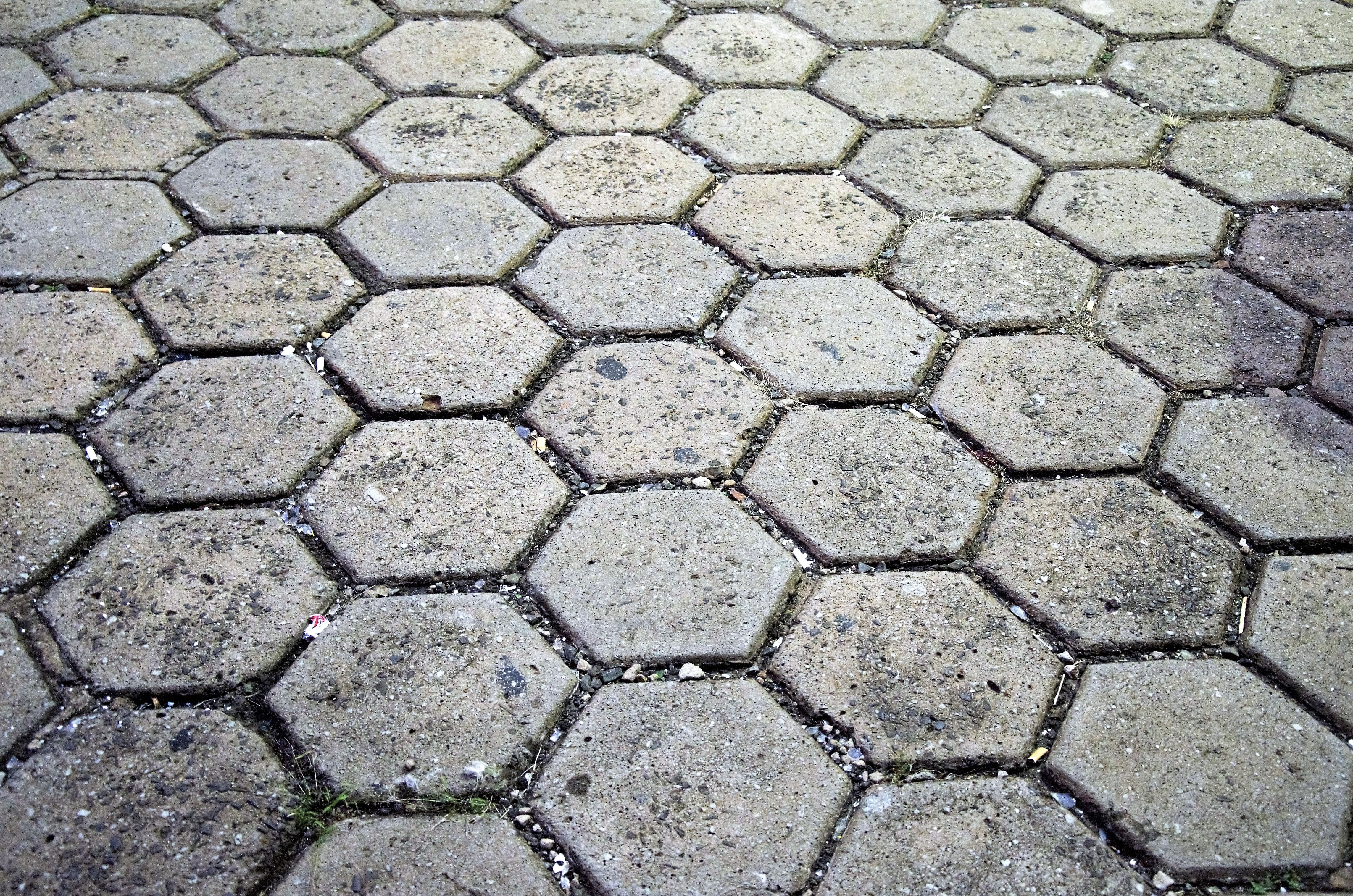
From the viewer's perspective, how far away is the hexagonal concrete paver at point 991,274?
84.0 inches

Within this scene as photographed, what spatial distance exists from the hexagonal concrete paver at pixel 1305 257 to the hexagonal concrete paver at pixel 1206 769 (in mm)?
931

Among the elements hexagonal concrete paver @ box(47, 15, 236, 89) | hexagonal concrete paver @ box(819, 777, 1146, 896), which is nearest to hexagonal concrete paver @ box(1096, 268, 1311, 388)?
hexagonal concrete paver @ box(819, 777, 1146, 896)

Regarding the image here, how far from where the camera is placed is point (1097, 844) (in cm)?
141

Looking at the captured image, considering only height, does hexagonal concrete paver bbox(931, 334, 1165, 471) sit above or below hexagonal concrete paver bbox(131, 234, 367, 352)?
above

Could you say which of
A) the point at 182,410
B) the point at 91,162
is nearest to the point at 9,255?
the point at 91,162

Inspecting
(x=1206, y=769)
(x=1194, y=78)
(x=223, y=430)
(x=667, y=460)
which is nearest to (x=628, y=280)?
(x=667, y=460)

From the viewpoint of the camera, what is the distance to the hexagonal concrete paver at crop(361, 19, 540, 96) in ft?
8.75

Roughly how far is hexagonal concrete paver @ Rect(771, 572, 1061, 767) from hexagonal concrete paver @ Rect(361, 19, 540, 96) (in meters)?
1.58

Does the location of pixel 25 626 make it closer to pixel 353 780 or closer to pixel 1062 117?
pixel 353 780

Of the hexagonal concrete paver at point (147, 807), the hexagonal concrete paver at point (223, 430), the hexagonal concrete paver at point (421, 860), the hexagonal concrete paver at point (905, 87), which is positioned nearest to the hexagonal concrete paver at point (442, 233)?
the hexagonal concrete paver at point (223, 430)

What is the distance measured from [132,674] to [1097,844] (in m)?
1.25

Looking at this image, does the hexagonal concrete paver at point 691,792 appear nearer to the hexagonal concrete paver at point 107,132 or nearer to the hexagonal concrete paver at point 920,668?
the hexagonal concrete paver at point 920,668

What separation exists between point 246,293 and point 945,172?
4.65ft

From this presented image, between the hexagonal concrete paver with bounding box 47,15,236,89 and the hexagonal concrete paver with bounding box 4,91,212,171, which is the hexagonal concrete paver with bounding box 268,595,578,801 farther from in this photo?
the hexagonal concrete paver with bounding box 47,15,236,89
